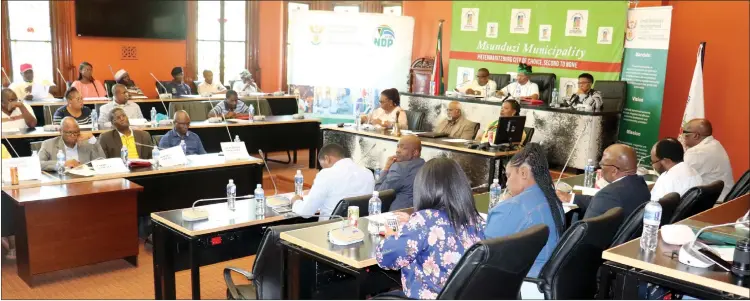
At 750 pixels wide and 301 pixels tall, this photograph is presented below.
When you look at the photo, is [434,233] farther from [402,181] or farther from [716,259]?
[402,181]

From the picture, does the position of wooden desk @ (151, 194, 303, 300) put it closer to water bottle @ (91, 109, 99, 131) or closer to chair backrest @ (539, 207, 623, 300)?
chair backrest @ (539, 207, 623, 300)

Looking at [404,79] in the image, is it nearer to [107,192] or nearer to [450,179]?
[107,192]

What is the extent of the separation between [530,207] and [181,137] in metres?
3.84

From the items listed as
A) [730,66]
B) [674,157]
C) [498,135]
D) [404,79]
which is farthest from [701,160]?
[404,79]

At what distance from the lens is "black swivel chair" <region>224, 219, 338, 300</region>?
3.18 meters

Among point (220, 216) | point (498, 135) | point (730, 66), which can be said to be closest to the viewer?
point (220, 216)

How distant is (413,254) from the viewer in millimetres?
2467

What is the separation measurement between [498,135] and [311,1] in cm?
714

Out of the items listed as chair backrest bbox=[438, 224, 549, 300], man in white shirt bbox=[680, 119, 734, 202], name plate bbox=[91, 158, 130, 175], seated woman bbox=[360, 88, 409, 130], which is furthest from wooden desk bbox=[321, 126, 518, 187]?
chair backrest bbox=[438, 224, 549, 300]

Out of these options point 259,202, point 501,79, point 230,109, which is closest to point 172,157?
point 259,202

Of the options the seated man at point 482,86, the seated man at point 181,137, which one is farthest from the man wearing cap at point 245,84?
the seated man at point 181,137

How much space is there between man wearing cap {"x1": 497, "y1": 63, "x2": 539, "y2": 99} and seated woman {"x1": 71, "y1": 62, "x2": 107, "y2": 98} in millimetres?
5606

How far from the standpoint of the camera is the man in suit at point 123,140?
5482mm

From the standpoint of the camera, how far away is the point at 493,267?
2.18m
